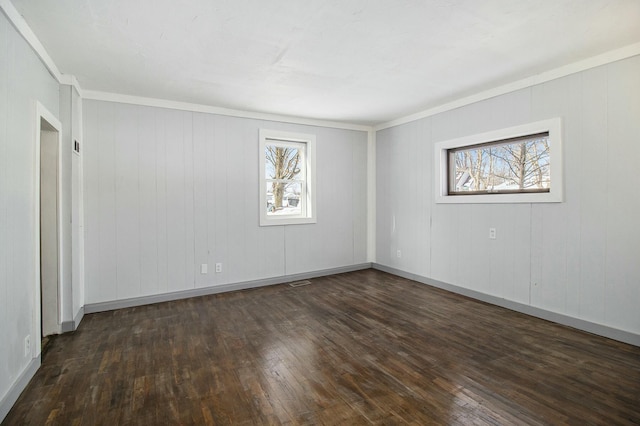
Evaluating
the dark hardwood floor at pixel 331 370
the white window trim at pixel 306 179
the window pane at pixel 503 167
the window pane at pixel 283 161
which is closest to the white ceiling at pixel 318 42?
the window pane at pixel 503 167

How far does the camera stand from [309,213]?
537 cm

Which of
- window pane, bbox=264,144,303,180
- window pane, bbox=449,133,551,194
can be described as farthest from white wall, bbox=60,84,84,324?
window pane, bbox=449,133,551,194

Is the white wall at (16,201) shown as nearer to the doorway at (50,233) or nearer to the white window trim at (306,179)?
the doorway at (50,233)

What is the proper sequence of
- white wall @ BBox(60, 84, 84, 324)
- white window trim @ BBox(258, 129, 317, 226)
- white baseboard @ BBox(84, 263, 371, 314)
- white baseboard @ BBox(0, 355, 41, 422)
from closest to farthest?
white baseboard @ BBox(0, 355, 41, 422), white wall @ BBox(60, 84, 84, 324), white baseboard @ BBox(84, 263, 371, 314), white window trim @ BBox(258, 129, 317, 226)

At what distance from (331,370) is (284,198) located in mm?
3204

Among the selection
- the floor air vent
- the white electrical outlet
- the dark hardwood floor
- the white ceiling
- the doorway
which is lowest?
the dark hardwood floor

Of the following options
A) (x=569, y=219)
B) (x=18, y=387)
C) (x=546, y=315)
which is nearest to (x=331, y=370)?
(x=18, y=387)

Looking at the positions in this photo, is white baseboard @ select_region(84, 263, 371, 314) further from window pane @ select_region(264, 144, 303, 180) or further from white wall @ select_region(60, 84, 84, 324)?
window pane @ select_region(264, 144, 303, 180)

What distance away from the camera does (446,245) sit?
4.56 metres

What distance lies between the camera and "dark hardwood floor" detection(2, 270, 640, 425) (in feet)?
6.48

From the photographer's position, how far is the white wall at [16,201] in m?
2.03

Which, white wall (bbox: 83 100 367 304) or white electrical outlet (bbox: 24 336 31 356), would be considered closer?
white electrical outlet (bbox: 24 336 31 356)

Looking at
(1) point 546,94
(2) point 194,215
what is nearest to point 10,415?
(2) point 194,215

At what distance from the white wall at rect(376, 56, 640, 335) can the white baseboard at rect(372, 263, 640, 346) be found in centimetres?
5
